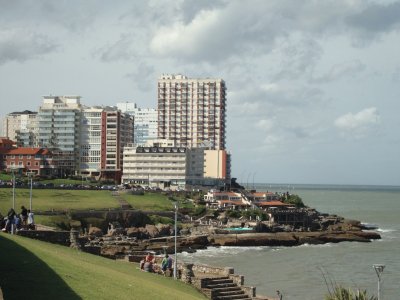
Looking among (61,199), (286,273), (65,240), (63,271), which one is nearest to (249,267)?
(286,273)

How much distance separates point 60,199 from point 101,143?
2925 inches

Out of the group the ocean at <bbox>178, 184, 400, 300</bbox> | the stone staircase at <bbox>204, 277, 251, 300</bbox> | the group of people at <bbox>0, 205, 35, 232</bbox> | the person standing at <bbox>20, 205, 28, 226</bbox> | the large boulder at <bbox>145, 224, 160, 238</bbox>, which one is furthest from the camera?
the large boulder at <bbox>145, 224, 160, 238</bbox>

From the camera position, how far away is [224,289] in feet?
118

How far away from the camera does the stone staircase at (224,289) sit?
34497 mm

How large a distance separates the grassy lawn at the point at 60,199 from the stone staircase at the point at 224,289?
53804 millimetres

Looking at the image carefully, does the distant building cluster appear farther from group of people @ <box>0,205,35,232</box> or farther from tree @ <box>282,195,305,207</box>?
group of people @ <box>0,205,35,232</box>

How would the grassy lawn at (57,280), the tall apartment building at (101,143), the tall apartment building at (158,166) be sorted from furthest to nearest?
the tall apartment building at (101,143) → the tall apartment building at (158,166) → the grassy lawn at (57,280)

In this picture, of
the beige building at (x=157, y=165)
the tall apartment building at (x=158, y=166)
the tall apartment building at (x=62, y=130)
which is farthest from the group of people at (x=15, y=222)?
the tall apartment building at (x=62, y=130)

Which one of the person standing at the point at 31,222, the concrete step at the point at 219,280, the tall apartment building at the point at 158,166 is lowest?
the concrete step at the point at 219,280

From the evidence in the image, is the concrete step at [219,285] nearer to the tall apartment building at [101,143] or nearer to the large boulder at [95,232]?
the large boulder at [95,232]

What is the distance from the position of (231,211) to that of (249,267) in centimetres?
6107

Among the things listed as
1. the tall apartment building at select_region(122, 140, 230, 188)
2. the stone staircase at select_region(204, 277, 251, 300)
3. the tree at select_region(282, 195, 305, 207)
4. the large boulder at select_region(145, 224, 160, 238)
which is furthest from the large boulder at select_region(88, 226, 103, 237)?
the tall apartment building at select_region(122, 140, 230, 188)

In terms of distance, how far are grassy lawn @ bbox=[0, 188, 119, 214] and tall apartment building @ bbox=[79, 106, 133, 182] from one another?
5769cm

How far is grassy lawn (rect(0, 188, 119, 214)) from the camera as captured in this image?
9550 cm
